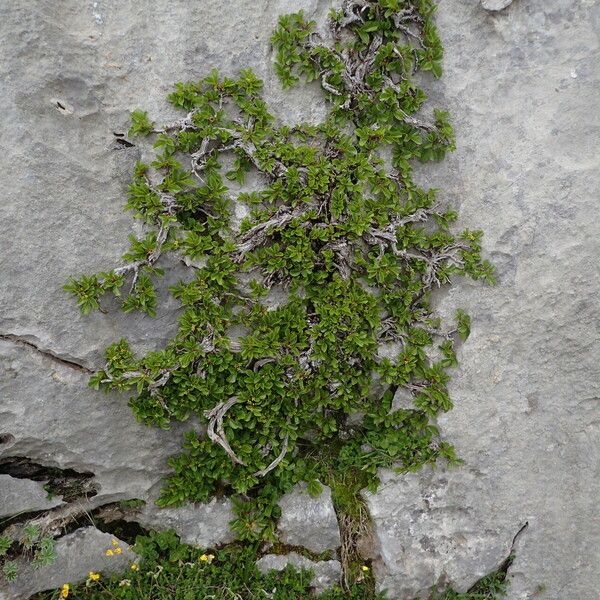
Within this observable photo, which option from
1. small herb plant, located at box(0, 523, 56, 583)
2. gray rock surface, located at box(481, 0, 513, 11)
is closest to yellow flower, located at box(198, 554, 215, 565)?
small herb plant, located at box(0, 523, 56, 583)

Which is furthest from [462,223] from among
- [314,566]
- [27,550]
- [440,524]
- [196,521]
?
[27,550]

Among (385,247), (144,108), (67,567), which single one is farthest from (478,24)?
(67,567)

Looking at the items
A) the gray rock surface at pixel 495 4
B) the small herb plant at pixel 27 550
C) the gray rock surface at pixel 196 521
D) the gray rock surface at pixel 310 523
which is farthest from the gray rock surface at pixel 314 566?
the gray rock surface at pixel 495 4

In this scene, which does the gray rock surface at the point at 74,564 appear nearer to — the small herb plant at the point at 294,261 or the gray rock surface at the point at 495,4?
the small herb plant at the point at 294,261

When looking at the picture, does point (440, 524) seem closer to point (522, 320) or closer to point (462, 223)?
point (522, 320)

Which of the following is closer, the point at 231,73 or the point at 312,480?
the point at 231,73

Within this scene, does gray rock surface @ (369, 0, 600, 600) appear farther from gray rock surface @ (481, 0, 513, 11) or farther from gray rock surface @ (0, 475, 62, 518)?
gray rock surface @ (0, 475, 62, 518)

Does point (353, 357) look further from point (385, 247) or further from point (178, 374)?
point (178, 374)
